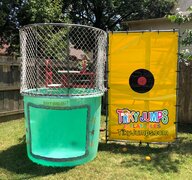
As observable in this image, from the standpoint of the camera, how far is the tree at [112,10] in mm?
19781

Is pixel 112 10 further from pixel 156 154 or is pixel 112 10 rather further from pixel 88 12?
pixel 156 154

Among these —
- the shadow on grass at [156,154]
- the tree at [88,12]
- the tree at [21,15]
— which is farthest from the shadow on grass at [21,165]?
the tree at [88,12]

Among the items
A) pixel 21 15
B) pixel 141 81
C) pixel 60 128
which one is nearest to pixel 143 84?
pixel 141 81

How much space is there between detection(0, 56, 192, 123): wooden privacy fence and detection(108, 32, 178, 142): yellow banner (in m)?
2.29

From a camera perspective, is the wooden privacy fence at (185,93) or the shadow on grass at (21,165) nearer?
the shadow on grass at (21,165)

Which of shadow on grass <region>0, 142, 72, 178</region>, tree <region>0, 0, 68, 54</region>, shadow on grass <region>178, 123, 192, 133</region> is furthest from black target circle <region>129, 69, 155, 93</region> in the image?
tree <region>0, 0, 68, 54</region>

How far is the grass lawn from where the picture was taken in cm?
413

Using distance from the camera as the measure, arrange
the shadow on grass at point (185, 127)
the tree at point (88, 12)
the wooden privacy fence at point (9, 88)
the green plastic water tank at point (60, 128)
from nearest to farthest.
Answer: the green plastic water tank at point (60, 128) < the shadow on grass at point (185, 127) < the wooden privacy fence at point (9, 88) < the tree at point (88, 12)

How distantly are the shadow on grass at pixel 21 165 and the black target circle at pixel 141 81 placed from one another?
6.67 ft

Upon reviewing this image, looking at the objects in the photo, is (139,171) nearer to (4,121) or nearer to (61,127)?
(61,127)

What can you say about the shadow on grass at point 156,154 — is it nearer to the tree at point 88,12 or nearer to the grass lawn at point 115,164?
the grass lawn at point 115,164

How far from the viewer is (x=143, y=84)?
5332 mm

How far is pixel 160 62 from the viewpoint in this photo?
5.25 meters

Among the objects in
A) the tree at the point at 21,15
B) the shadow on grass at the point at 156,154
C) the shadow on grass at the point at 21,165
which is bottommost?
the shadow on grass at the point at 156,154
